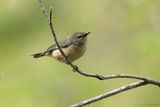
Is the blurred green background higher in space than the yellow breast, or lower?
higher

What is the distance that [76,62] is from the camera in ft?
30.3

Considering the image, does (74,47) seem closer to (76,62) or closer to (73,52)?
(73,52)

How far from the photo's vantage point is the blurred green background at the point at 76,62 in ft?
26.1

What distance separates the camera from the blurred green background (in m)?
7.95

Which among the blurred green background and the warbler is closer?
the warbler

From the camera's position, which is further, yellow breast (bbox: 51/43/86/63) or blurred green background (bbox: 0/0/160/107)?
blurred green background (bbox: 0/0/160/107)

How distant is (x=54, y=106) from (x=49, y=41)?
4.71 ft

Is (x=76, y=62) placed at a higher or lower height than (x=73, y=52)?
higher

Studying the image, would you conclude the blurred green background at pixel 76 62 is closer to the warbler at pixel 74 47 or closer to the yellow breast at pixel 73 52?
the warbler at pixel 74 47

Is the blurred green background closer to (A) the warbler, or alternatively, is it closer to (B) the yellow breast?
(A) the warbler

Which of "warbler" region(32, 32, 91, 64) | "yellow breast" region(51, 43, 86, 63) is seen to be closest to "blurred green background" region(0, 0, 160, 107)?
"warbler" region(32, 32, 91, 64)

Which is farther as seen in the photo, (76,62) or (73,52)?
(76,62)

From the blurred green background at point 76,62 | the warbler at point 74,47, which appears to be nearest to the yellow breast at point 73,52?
the warbler at point 74,47

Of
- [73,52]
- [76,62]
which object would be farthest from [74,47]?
[76,62]
